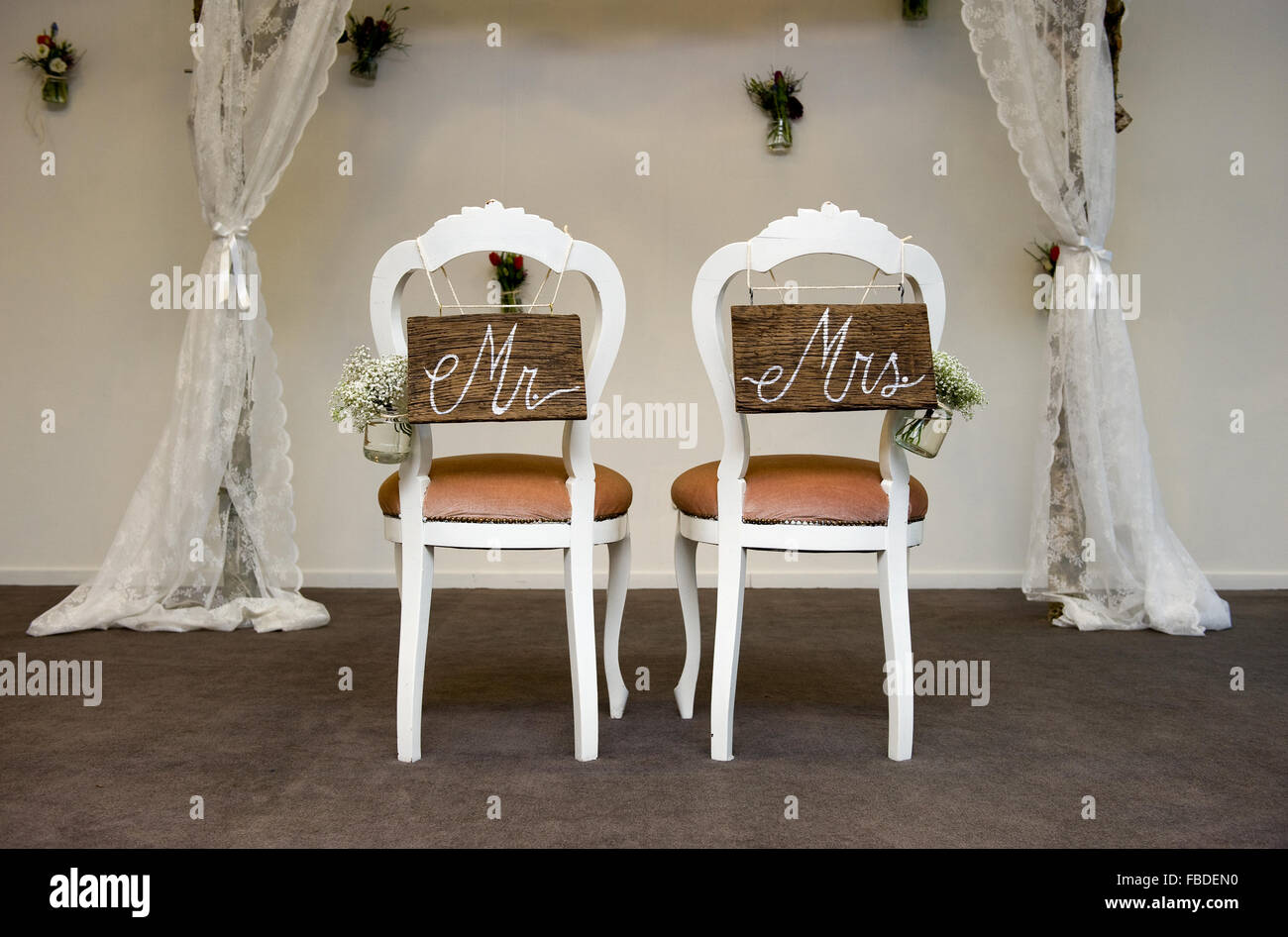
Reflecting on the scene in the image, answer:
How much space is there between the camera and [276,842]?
5.82 ft

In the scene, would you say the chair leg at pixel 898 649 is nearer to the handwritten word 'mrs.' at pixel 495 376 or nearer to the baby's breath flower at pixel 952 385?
the baby's breath flower at pixel 952 385

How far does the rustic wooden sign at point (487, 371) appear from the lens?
6.90 ft

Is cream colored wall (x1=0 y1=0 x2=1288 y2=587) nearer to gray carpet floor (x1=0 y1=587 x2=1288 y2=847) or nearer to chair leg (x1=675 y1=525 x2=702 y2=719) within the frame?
gray carpet floor (x1=0 y1=587 x2=1288 y2=847)

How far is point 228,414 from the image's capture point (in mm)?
3662

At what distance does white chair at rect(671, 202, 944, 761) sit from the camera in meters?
2.17

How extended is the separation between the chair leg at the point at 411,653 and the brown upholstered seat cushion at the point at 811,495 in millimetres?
644

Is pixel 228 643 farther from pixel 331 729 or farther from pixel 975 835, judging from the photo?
pixel 975 835

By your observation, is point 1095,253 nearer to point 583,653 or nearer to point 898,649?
point 898,649

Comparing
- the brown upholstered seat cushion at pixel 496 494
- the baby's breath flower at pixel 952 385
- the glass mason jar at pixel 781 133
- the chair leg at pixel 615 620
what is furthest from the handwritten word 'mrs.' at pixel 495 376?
the glass mason jar at pixel 781 133

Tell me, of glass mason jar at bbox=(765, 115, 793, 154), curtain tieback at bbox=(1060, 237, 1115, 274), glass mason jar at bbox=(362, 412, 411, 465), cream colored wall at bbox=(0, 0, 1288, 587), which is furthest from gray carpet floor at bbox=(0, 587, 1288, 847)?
glass mason jar at bbox=(765, 115, 793, 154)

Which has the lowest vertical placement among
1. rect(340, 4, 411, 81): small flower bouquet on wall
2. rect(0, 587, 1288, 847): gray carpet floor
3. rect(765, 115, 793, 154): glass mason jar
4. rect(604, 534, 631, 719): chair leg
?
rect(0, 587, 1288, 847): gray carpet floor

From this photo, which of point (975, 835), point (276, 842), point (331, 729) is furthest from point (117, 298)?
point (975, 835)

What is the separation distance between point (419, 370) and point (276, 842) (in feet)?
3.04

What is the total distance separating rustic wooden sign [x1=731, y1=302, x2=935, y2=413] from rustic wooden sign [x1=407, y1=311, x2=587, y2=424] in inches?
14.2
